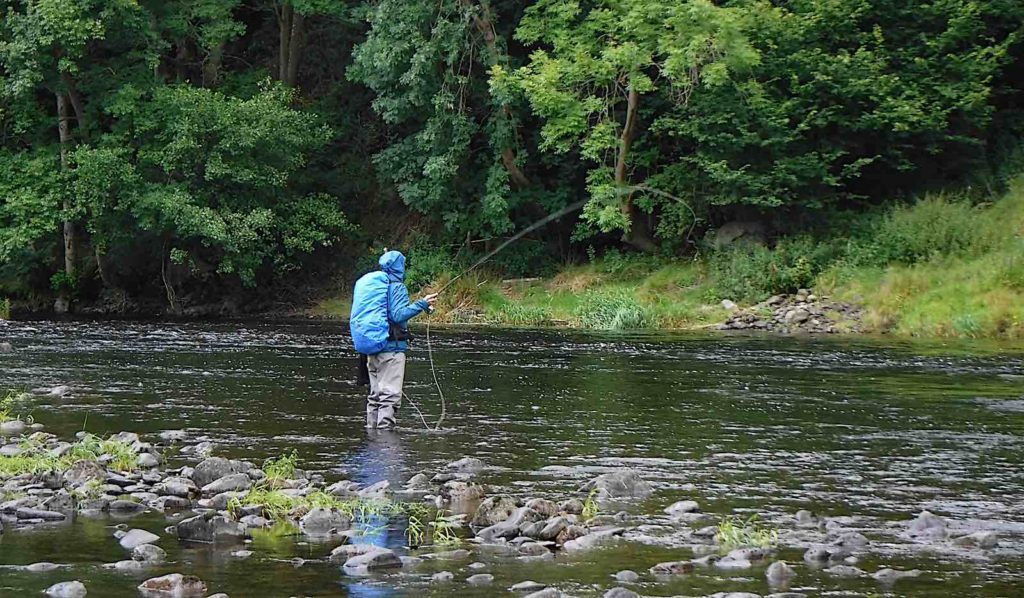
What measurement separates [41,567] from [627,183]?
962 inches

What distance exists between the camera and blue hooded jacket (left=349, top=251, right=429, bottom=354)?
39.4ft

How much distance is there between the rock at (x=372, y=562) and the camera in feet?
21.9

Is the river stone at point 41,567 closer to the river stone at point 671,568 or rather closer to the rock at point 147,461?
the rock at point 147,461

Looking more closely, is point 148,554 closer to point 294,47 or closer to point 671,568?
point 671,568

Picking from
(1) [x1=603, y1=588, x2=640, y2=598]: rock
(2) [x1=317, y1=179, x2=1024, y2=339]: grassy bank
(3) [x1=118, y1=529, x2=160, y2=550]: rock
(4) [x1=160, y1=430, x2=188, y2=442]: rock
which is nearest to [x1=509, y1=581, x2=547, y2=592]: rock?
(1) [x1=603, y1=588, x2=640, y2=598]: rock

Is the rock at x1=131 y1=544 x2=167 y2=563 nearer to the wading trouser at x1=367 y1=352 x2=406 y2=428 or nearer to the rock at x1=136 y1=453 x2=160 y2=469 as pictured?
the rock at x1=136 y1=453 x2=160 y2=469

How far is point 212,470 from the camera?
8.88m

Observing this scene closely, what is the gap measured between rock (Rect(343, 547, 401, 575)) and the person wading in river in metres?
5.17

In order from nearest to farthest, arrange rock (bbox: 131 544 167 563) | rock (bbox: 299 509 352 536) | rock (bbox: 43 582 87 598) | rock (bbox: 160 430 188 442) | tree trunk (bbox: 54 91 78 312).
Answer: rock (bbox: 43 582 87 598), rock (bbox: 131 544 167 563), rock (bbox: 299 509 352 536), rock (bbox: 160 430 188 442), tree trunk (bbox: 54 91 78 312)

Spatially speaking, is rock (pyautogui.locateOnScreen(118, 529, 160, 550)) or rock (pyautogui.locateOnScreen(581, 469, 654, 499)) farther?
rock (pyautogui.locateOnScreen(581, 469, 654, 499))

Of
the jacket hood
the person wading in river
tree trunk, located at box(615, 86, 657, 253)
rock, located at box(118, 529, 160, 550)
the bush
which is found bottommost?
the bush

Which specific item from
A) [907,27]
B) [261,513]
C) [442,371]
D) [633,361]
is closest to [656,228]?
[907,27]

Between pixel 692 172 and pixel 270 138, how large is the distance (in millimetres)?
10249

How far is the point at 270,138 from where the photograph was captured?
3122cm
